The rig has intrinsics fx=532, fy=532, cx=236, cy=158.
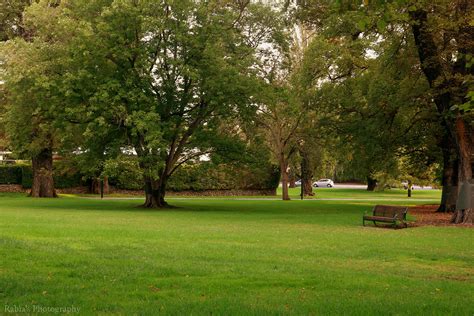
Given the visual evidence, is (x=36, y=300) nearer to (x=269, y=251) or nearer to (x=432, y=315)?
(x=432, y=315)

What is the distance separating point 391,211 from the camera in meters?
19.8

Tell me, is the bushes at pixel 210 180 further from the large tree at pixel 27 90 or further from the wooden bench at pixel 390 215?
the wooden bench at pixel 390 215

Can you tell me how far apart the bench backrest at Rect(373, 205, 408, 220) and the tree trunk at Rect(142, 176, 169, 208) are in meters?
14.1

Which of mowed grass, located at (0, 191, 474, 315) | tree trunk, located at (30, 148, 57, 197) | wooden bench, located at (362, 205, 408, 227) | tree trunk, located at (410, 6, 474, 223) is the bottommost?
mowed grass, located at (0, 191, 474, 315)

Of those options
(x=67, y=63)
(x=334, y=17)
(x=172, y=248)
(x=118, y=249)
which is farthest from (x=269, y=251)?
(x=67, y=63)

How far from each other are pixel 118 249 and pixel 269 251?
11.2 ft

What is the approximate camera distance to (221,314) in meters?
6.41

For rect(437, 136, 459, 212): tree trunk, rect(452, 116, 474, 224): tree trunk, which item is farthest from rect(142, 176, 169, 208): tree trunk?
rect(452, 116, 474, 224): tree trunk

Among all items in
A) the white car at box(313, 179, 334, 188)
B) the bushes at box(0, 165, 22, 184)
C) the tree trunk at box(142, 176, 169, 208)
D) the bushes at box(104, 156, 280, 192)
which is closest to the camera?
the tree trunk at box(142, 176, 169, 208)

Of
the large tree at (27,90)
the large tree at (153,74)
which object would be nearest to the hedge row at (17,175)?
the large tree at (27,90)

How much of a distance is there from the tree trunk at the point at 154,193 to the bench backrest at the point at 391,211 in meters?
14.1

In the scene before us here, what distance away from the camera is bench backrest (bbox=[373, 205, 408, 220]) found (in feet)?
63.2

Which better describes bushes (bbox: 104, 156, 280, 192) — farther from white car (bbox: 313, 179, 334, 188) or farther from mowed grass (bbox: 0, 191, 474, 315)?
white car (bbox: 313, 179, 334, 188)

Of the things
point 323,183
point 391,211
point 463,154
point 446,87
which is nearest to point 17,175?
point 391,211
